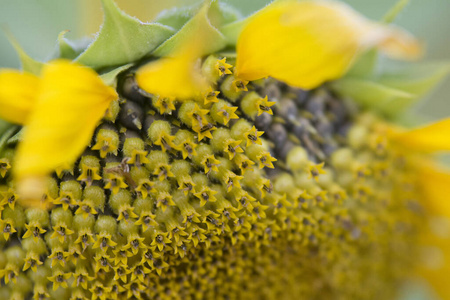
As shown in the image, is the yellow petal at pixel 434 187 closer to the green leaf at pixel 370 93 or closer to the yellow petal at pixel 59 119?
the green leaf at pixel 370 93

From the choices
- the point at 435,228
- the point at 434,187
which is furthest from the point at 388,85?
the point at 435,228

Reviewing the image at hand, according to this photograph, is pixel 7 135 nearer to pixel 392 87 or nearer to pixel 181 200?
pixel 181 200

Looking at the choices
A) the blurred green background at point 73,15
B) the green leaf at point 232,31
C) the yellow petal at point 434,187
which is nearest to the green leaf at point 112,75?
the green leaf at point 232,31

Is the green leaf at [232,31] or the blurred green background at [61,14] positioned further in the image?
the blurred green background at [61,14]

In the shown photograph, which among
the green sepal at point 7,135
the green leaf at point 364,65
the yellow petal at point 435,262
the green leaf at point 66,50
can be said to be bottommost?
the yellow petal at point 435,262

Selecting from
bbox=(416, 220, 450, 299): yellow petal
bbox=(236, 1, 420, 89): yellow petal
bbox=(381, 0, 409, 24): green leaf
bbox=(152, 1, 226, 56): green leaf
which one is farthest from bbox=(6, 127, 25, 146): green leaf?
bbox=(416, 220, 450, 299): yellow petal

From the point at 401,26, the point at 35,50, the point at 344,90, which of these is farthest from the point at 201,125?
the point at 401,26
